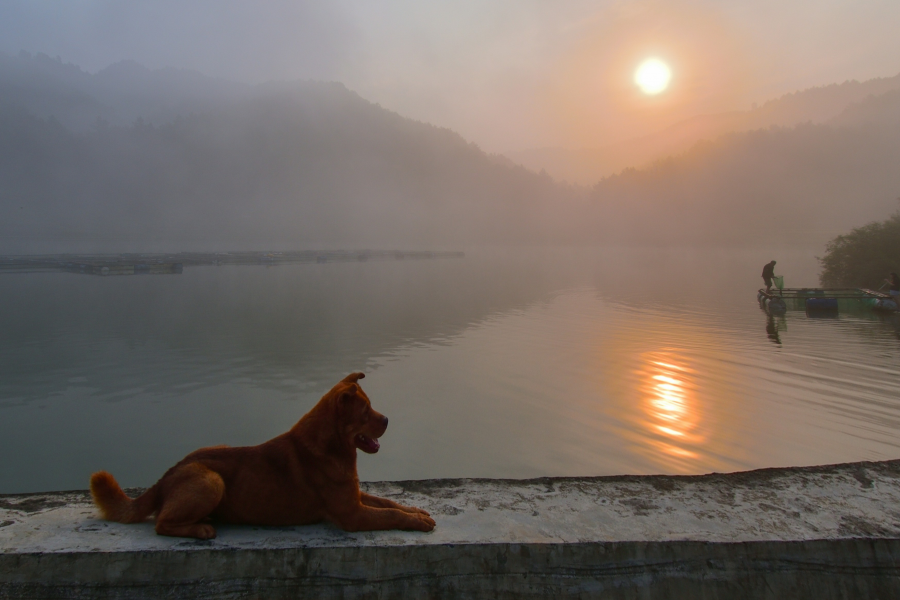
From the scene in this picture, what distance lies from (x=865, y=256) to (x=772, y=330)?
1721 cm

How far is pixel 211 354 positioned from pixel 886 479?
1377 centimetres

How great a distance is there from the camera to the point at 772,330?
59.1 ft

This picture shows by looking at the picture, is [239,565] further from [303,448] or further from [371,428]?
[371,428]

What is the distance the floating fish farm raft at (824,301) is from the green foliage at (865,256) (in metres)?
4.68

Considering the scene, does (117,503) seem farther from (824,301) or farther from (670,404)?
(824,301)

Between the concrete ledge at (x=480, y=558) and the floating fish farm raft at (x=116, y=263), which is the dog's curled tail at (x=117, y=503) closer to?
the concrete ledge at (x=480, y=558)

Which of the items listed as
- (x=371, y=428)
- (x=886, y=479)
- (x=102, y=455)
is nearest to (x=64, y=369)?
(x=102, y=455)

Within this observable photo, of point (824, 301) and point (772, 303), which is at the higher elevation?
point (824, 301)

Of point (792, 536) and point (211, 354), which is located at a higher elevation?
point (792, 536)

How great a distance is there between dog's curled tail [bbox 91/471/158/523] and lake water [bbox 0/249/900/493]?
169 inches

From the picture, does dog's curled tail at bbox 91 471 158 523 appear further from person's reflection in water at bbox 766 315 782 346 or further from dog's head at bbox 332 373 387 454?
person's reflection in water at bbox 766 315 782 346

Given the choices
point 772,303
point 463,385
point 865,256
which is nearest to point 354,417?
point 463,385

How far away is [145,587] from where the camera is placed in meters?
2.58

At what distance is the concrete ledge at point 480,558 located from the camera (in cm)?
257
